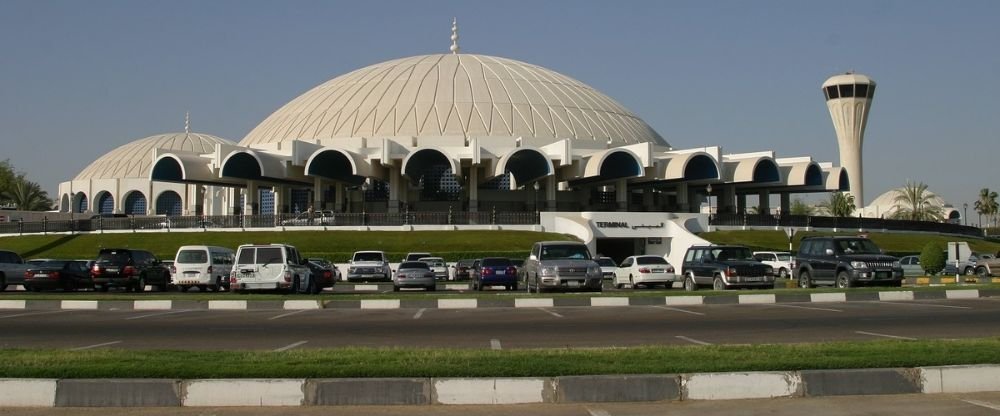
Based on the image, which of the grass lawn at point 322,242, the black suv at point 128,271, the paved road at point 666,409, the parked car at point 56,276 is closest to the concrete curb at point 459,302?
the black suv at point 128,271

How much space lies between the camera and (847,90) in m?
102

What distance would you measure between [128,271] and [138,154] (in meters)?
78.8

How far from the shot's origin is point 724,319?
17141 mm

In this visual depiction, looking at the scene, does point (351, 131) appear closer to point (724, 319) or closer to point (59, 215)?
point (59, 215)

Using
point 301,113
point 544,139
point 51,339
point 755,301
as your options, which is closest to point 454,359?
point 51,339

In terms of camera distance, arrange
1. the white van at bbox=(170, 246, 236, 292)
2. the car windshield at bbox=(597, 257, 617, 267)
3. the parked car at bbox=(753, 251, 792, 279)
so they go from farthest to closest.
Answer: the parked car at bbox=(753, 251, 792, 279), the car windshield at bbox=(597, 257, 617, 267), the white van at bbox=(170, 246, 236, 292)

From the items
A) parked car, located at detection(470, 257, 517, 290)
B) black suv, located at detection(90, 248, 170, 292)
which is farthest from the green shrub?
black suv, located at detection(90, 248, 170, 292)

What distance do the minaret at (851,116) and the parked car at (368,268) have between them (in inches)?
2924

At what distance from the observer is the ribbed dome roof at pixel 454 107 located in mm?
71250

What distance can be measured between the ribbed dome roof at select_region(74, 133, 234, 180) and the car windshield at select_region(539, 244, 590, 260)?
80690mm

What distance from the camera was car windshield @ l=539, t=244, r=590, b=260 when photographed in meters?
27.6

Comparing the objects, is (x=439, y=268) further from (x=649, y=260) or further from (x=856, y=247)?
(x=856, y=247)

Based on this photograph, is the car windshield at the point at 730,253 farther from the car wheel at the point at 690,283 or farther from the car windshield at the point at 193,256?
the car windshield at the point at 193,256

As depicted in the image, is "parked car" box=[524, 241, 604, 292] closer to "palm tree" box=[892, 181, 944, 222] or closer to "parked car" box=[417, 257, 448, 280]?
"parked car" box=[417, 257, 448, 280]
